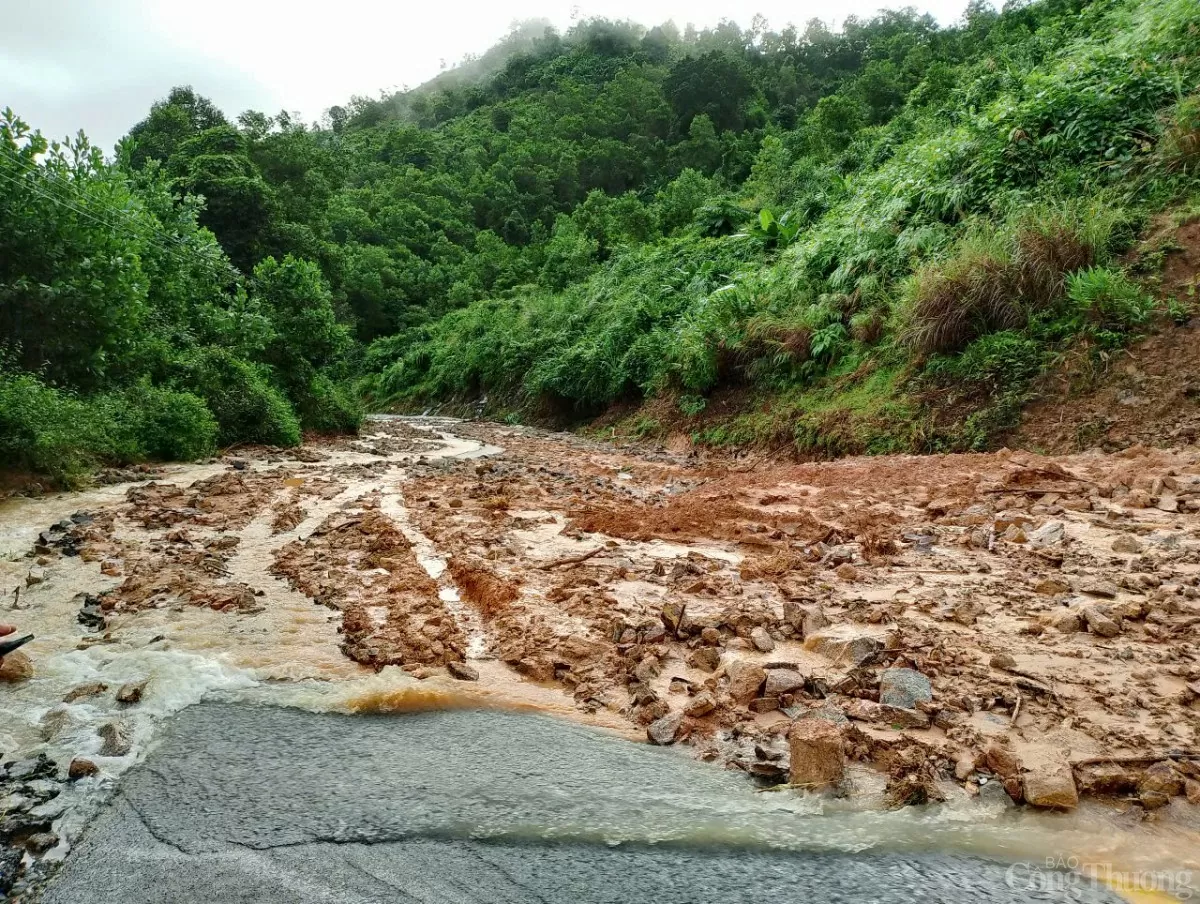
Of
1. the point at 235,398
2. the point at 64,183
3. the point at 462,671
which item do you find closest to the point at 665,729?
the point at 462,671

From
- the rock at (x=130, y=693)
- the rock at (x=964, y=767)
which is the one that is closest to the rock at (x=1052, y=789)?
the rock at (x=964, y=767)

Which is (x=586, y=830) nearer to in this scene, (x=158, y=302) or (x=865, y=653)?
(x=865, y=653)

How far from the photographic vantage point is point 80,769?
2.82 m

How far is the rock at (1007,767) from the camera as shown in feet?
8.45

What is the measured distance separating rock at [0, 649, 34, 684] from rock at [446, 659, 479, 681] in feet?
6.92

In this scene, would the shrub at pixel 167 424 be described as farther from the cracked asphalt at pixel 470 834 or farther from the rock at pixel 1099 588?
the rock at pixel 1099 588

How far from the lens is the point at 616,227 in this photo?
34750 millimetres

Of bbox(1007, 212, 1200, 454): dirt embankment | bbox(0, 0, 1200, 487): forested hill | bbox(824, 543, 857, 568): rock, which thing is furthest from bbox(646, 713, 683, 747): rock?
bbox(0, 0, 1200, 487): forested hill

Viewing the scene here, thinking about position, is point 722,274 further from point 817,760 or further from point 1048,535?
point 817,760

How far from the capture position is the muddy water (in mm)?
2438

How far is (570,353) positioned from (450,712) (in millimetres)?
18725

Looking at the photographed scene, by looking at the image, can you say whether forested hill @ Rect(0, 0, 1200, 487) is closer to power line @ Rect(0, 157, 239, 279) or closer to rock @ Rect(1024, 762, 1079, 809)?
power line @ Rect(0, 157, 239, 279)

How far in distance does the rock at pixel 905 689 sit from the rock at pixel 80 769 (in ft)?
10.6

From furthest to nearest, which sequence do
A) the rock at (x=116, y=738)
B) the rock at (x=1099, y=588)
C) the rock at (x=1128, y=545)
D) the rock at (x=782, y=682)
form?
the rock at (x=1128, y=545) → the rock at (x=1099, y=588) → the rock at (x=782, y=682) → the rock at (x=116, y=738)
